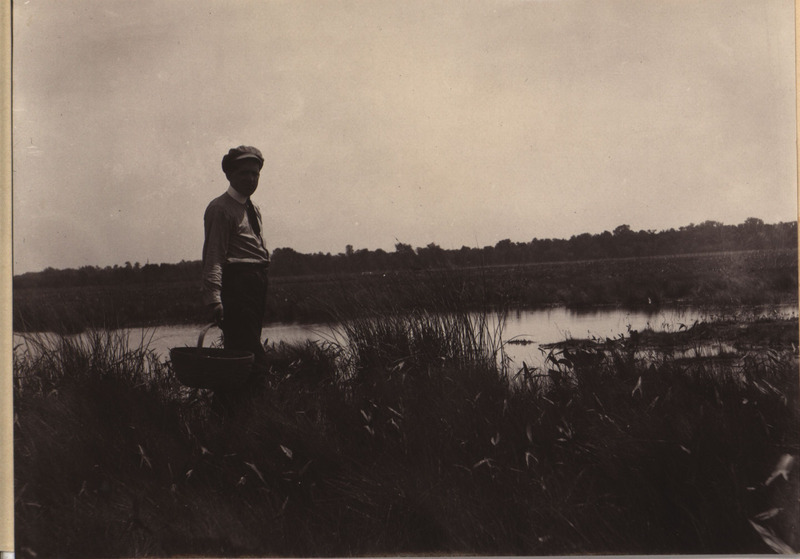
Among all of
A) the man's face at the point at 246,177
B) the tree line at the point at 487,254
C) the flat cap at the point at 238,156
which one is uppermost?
the flat cap at the point at 238,156

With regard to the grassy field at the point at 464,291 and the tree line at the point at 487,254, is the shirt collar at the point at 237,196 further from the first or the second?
the grassy field at the point at 464,291

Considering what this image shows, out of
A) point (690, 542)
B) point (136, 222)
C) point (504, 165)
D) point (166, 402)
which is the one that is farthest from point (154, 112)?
point (690, 542)

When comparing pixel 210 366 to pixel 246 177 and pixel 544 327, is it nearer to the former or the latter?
pixel 246 177

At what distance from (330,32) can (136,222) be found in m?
1.41

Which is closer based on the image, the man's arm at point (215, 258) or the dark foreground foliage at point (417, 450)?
→ the dark foreground foliage at point (417, 450)

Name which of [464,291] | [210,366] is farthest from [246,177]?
[464,291]

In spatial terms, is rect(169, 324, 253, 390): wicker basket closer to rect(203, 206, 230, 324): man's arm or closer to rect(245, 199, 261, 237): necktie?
rect(203, 206, 230, 324): man's arm

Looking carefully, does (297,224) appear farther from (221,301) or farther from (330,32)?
(330,32)

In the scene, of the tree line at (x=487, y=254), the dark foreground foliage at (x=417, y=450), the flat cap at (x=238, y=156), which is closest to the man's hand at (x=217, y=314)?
the tree line at (x=487, y=254)

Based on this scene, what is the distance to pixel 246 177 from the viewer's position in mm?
3197

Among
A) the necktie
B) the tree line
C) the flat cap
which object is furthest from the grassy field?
the flat cap

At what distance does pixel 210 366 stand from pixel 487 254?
4.88ft

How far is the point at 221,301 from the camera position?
3.20 metres

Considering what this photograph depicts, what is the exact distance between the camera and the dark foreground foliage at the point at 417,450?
3.02m
